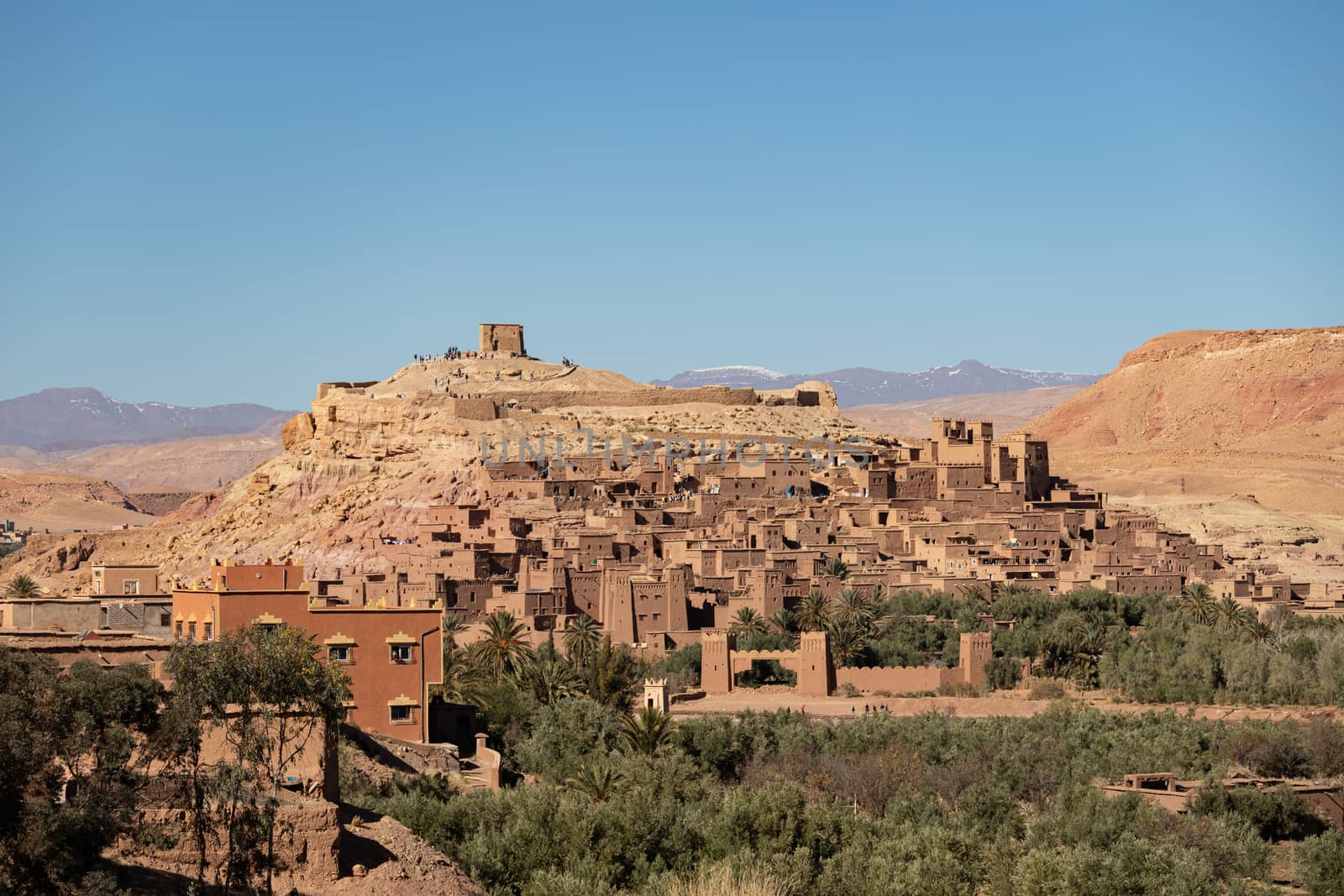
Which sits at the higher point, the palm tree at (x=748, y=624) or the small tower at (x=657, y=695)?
the palm tree at (x=748, y=624)

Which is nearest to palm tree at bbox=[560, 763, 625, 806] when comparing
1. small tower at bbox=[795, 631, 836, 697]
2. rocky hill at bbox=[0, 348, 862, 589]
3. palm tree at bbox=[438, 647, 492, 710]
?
palm tree at bbox=[438, 647, 492, 710]

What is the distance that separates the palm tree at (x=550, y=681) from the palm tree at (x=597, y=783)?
23.3 ft

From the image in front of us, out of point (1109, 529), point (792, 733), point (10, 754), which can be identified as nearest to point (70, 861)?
point (10, 754)

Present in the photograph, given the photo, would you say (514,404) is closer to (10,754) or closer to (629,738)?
(629,738)

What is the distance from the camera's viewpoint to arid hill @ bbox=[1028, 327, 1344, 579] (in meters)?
68.6

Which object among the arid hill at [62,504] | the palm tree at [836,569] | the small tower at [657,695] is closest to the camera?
the small tower at [657,695]

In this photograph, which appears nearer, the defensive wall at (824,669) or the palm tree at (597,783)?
the palm tree at (597,783)

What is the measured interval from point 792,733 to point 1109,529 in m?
23.3

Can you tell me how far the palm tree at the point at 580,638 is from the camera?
44094 mm

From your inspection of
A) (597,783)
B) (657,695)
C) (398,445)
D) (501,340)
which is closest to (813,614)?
(657,695)

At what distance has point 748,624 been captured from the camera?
47906mm

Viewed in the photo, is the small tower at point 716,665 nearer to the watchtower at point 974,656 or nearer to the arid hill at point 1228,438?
the watchtower at point 974,656

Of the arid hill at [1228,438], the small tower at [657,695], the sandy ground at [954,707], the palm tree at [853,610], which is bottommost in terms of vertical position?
the sandy ground at [954,707]

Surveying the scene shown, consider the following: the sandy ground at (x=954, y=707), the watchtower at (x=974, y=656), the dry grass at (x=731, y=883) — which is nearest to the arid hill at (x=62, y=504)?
the watchtower at (x=974, y=656)
